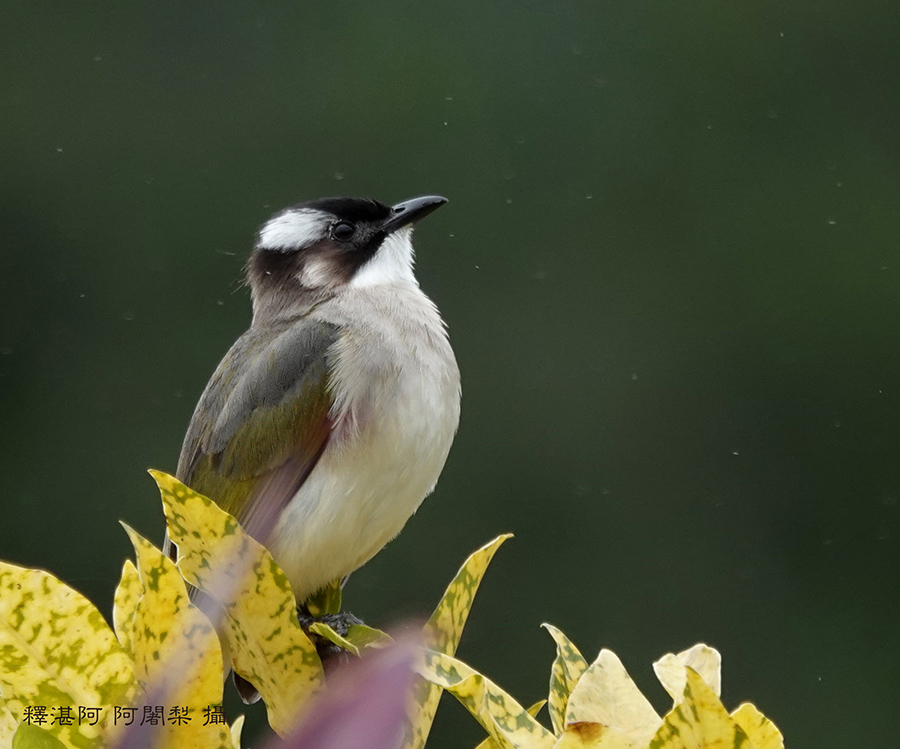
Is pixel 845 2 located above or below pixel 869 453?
above

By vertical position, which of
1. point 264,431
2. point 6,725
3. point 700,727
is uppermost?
point 700,727

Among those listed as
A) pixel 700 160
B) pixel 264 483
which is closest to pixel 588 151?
pixel 700 160

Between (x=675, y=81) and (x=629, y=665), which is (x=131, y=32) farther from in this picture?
(x=629, y=665)

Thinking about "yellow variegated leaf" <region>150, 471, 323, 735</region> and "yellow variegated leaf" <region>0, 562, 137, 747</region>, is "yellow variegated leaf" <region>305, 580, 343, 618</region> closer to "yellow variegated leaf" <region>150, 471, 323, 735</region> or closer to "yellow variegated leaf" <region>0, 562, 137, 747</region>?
"yellow variegated leaf" <region>150, 471, 323, 735</region>

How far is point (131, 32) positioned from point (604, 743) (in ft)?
30.2

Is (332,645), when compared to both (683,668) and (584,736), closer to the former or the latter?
(683,668)

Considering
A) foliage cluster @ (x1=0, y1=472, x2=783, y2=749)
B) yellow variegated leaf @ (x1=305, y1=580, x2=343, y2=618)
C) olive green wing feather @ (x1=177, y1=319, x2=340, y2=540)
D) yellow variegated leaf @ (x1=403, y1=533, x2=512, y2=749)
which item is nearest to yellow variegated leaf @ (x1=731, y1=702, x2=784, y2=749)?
foliage cluster @ (x1=0, y1=472, x2=783, y2=749)

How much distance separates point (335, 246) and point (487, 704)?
2.10m

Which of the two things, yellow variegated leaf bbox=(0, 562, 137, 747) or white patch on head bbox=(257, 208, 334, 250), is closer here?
yellow variegated leaf bbox=(0, 562, 137, 747)

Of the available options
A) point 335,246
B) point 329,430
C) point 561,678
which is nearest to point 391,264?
point 335,246

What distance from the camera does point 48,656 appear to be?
1156 millimetres

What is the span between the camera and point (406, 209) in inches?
130

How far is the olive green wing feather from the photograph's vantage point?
108 inches

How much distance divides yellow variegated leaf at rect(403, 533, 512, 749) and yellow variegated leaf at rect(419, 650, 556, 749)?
61mm
